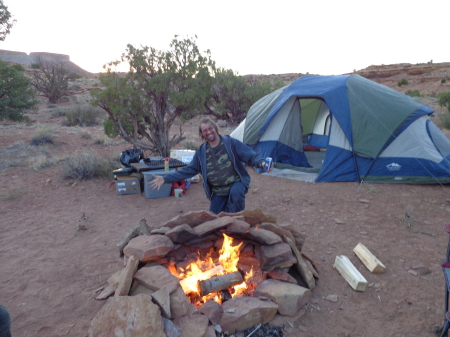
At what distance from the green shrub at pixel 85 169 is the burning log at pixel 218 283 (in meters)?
5.01

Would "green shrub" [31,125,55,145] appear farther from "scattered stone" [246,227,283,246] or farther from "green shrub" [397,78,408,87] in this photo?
"green shrub" [397,78,408,87]

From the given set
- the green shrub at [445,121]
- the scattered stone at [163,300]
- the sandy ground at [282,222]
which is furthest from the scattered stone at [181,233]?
the green shrub at [445,121]

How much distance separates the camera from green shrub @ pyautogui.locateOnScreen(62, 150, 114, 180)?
21.9 feet

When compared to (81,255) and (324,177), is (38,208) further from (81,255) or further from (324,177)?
(324,177)

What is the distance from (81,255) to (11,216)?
209 centimetres

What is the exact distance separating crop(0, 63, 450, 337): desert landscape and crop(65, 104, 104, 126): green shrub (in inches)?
332

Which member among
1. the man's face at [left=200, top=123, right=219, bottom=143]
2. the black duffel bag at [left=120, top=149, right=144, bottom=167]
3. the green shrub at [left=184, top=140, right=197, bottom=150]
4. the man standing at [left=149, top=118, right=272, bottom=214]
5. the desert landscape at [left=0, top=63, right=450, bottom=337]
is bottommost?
the desert landscape at [left=0, top=63, right=450, bottom=337]

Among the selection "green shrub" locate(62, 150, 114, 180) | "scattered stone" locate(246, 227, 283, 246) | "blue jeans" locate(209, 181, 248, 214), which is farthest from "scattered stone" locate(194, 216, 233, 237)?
"green shrub" locate(62, 150, 114, 180)

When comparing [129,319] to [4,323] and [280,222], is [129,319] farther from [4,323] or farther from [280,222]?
[280,222]

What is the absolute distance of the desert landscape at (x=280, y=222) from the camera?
2.59 m

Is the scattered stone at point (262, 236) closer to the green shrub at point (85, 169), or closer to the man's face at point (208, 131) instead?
the man's face at point (208, 131)

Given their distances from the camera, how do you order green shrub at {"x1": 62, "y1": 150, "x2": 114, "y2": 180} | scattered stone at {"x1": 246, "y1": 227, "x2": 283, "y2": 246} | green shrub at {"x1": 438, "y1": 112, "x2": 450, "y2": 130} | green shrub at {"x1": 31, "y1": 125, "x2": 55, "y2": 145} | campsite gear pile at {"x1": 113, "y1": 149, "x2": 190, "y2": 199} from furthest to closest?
1. green shrub at {"x1": 438, "y1": 112, "x2": 450, "y2": 130}
2. green shrub at {"x1": 31, "y1": 125, "x2": 55, "y2": 145}
3. green shrub at {"x1": 62, "y1": 150, "x2": 114, "y2": 180}
4. campsite gear pile at {"x1": 113, "y1": 149, "x2": 190, "y2": 199}
5. scattered stone at {"x1": 246, "y1": 227, "x2": 283, "y2": 246}

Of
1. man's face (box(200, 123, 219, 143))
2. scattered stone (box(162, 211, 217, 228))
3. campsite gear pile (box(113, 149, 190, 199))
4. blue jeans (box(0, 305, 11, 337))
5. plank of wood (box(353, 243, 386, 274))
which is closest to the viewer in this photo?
blue jeans (box(0, 305, 11, 337))

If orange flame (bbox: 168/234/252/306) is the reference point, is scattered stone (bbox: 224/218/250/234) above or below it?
above
